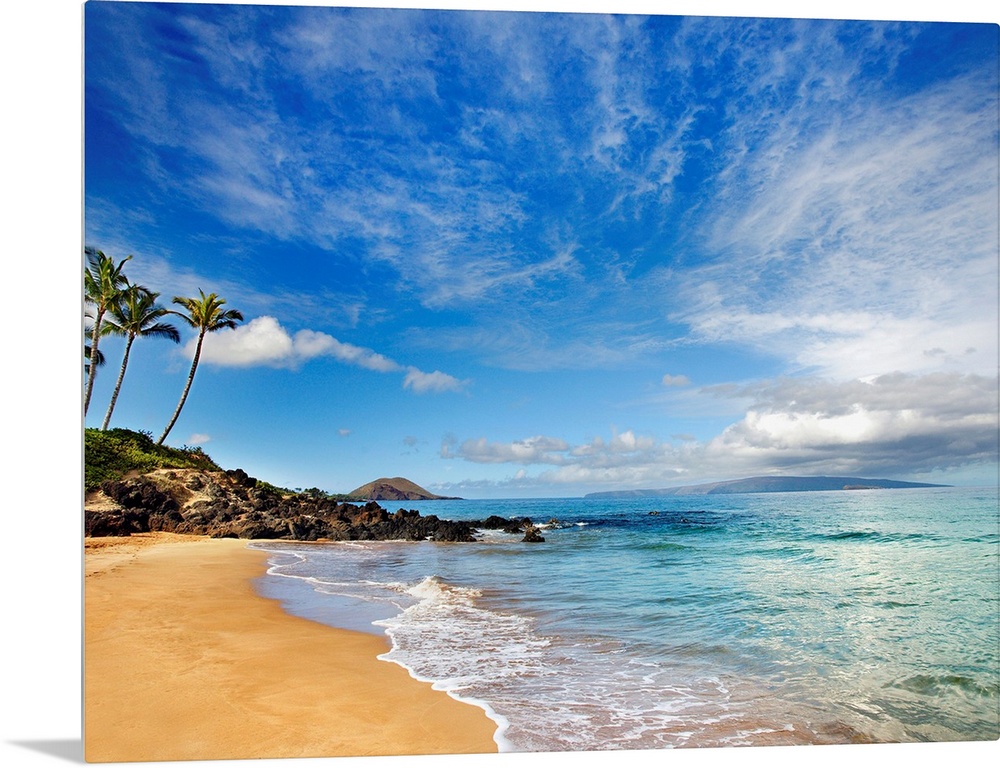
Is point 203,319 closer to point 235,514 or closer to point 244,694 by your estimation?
point 244,694

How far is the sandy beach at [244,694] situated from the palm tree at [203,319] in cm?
163

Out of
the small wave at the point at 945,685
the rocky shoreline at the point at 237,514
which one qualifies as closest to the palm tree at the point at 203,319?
the rocky shoreline at the point at 237,514

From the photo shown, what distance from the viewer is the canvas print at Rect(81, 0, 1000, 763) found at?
9.86 feet

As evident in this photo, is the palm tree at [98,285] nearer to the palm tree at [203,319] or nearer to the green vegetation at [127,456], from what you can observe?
the palm tree at [203,319]

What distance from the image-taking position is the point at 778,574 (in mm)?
5555

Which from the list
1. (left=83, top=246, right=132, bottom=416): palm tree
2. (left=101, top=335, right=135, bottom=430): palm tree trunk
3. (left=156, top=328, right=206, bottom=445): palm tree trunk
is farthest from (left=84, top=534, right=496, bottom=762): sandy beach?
(left=156, top=328, right=206, bottom=445): palm tree trunk

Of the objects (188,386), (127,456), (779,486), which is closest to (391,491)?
(127,456)

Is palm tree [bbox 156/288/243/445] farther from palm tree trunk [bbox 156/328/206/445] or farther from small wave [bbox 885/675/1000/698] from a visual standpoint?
small wave [bbox 885/675/1000/698]

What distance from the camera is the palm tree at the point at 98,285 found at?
10.9 ft

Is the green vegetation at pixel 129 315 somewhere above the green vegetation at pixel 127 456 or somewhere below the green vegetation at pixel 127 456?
above

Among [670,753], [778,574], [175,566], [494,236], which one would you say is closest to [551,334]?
[494,236]

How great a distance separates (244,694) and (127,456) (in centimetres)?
431

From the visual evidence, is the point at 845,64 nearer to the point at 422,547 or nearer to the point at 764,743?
the point at 764,743

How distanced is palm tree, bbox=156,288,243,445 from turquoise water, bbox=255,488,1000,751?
1812 mm
